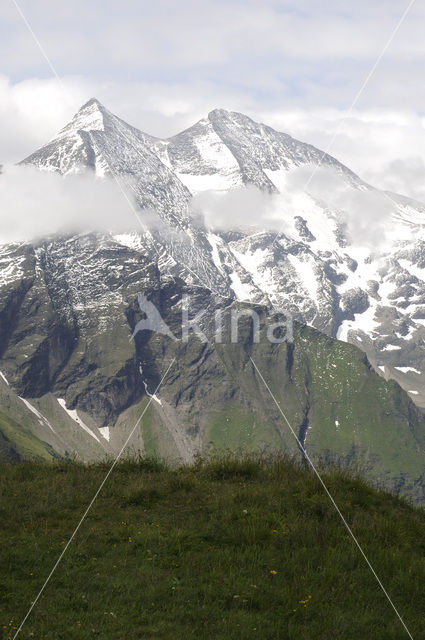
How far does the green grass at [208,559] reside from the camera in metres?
10.3

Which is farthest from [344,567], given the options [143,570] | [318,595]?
[143,570]

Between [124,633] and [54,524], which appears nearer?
[124,633]

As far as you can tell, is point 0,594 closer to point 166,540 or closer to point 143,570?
point 143,570

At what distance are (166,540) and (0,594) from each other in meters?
3.33

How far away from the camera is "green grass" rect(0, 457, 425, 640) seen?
10.3 m

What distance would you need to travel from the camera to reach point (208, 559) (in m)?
12.3

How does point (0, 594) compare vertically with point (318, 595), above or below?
below

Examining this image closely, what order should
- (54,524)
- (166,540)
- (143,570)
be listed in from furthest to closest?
(54,524) → (166,540) → (143,570)

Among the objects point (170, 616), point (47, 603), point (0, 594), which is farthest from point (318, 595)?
point (0, 594)

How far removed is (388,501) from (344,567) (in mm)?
4445

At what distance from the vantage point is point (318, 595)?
1109 cm

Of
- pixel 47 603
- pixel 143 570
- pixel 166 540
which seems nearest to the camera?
pixel 47 603

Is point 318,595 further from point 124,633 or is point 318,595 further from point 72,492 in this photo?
point 72,492

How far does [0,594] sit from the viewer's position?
1088 cm
